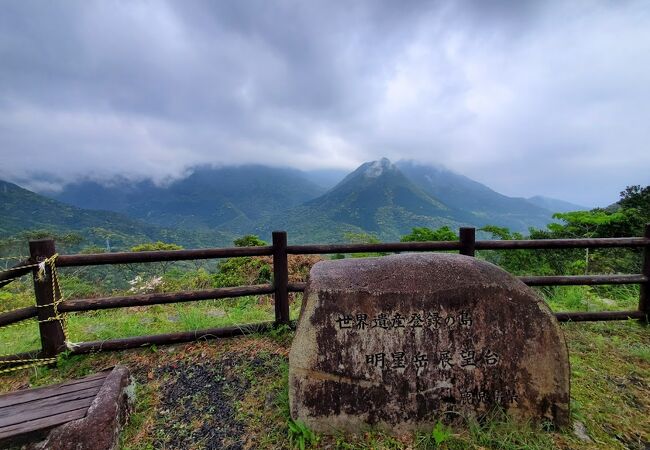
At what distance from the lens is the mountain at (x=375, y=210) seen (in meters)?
106

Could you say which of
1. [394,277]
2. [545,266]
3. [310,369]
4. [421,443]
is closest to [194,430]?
[310,369]

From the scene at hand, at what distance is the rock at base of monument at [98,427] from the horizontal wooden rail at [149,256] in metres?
1.43

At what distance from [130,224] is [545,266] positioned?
390 feet

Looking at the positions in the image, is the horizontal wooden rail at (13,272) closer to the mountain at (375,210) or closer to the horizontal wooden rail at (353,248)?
the horizontal wooden rail at (353,248)

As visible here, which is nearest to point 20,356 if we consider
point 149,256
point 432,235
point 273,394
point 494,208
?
point 149,256

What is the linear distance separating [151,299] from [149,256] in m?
0.52

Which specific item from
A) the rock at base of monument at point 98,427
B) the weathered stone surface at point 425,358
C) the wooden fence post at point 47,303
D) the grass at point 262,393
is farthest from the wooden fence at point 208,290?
the weathered stone surface at point 425,358

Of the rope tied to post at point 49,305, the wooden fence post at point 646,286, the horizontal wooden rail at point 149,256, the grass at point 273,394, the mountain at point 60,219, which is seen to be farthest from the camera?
the mountain at point 60,219

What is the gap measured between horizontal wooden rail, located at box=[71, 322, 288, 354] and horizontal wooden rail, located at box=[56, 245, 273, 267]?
929 millimetres

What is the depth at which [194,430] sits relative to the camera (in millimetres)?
2828

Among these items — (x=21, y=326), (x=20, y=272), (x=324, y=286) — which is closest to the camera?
(x=324, y=286)

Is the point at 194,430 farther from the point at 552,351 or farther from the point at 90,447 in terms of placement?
the point at 552,351

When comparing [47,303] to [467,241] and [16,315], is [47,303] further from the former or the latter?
[467,241]

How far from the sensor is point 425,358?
2707 millimetres
